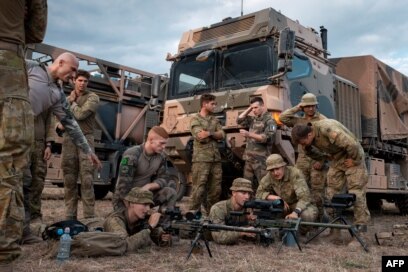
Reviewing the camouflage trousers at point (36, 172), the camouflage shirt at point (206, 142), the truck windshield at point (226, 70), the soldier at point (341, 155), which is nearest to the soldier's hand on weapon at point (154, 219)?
the camouflage trousers at point (36, 172)

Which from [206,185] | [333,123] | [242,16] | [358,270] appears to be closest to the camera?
[358,270]

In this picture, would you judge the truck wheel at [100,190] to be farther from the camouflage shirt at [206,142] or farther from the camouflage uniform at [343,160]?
the camouflage uniform at [343,160]

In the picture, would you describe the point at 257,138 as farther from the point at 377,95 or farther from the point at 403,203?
the point at 403,203

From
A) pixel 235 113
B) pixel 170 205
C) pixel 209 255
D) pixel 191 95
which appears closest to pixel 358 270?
pixel 209 255

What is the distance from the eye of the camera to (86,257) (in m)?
3.05

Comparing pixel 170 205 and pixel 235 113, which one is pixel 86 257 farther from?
pixel 235 113

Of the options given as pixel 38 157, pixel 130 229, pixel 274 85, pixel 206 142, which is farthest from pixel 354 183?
pixel 38 157

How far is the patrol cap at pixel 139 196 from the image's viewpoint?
359 cm

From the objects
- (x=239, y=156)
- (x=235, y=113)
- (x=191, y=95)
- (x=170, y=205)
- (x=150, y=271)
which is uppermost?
(x=191, y=95)

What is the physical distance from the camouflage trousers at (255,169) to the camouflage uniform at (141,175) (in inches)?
52.5

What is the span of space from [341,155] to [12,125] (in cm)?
354

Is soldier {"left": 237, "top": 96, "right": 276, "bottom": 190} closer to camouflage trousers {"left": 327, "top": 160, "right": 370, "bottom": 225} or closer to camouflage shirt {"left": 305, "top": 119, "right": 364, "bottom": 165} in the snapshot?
camouflage shirt {"left": 305, "top": 119, "right": 364, "bottom": 165}

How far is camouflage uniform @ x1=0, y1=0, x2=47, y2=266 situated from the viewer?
83.6 inches

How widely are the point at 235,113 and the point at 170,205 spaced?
202 cm
